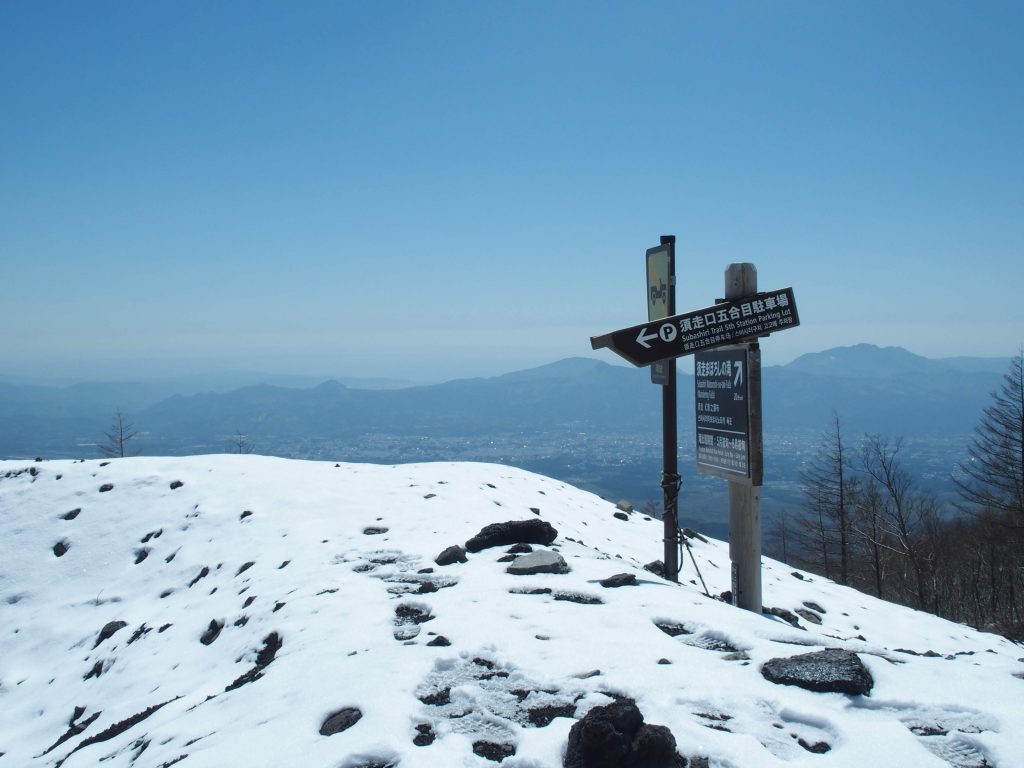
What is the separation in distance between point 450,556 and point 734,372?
5652mm

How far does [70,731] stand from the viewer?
9438 millimetres

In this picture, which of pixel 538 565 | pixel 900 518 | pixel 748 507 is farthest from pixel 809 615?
pixel 900 518

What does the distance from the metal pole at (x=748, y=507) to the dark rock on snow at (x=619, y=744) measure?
17.0ft

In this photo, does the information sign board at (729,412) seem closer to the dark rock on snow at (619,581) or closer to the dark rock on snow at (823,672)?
the dark rock on snow at (619,581)

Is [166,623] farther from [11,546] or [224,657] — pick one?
[11,546]

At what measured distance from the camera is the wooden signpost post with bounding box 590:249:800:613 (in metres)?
9.15

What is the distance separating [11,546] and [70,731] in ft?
36.2

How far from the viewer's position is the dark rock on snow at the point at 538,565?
10141mm

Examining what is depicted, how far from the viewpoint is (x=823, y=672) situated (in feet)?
19.8

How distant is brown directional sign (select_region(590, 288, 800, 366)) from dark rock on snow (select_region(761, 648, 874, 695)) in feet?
14.3

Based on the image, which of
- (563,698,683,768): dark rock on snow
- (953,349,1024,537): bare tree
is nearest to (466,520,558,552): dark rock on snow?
(563,698,683,768): dark rock on snow

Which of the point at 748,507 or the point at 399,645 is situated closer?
the point at 399,645

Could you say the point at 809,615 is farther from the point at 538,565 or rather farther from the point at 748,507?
the point at 538,565

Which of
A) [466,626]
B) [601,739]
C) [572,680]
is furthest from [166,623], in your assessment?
[601,739]
